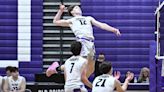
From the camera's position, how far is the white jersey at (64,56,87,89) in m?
6.52

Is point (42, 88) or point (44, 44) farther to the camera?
point (44, 44)

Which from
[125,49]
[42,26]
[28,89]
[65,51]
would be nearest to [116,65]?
[125,49]

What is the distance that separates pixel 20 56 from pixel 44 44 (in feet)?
2.51

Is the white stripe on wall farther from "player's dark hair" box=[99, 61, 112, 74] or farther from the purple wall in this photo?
"player's dark hair" box=[99, 61, 112, 74]

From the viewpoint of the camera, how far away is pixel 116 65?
44.9 feet

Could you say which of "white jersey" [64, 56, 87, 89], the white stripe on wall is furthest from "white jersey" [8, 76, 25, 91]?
"white jersey" [64, 56, 87, 89]

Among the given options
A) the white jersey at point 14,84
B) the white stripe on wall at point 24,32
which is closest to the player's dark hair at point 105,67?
the white jersey at point 14,84

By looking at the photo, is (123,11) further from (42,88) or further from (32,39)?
(42,88)

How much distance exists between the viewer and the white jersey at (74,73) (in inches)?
257

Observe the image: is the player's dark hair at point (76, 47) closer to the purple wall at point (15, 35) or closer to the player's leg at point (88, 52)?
the player's leg at point (88, 52)

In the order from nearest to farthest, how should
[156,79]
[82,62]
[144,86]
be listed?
1. [82,62]
2. [156,79]
3. [144,86]

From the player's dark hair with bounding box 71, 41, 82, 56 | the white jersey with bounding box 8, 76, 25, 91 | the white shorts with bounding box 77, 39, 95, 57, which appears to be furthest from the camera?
the white jersey with bounding box 8, 76, 25, 91

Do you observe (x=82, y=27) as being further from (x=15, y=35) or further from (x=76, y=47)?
(x=15, y=35)

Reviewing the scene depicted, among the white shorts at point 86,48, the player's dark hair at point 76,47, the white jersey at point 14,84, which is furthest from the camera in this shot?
the white jersey at point 14,84
